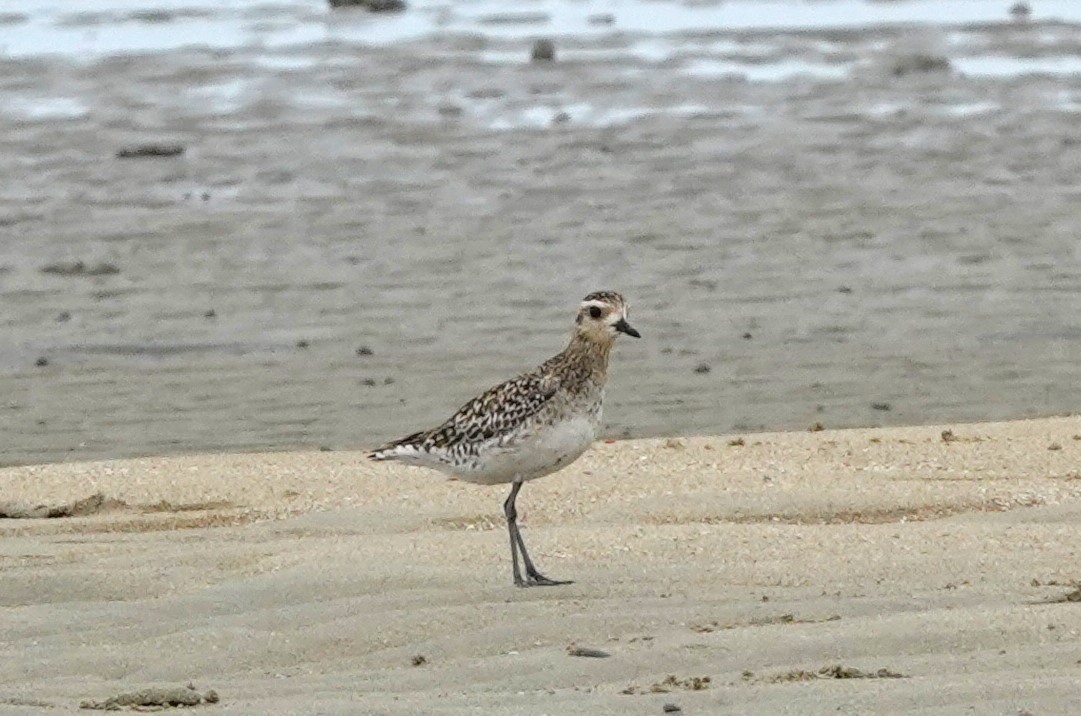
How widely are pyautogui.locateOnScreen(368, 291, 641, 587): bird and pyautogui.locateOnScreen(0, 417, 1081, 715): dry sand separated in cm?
36

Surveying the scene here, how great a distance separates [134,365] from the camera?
1664 centimetres

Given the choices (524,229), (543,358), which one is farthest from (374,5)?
(543,358)

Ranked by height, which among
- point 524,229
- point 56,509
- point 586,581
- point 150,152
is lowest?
point 150,152

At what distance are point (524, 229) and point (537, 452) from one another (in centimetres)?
1140

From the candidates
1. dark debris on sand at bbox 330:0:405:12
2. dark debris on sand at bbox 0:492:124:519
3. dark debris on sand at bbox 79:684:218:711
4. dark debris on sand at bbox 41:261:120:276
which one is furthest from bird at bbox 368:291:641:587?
dark debris on sand at bbox 330:0:405:12

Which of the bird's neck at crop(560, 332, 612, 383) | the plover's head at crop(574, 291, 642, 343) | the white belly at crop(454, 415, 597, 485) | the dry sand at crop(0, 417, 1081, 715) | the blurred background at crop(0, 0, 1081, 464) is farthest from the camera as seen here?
the blurred background at crop(0, 0, 1081, 464)

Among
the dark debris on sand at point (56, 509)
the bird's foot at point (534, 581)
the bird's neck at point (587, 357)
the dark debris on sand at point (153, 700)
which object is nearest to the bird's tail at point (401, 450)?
the bird's neck at point (587, 357)

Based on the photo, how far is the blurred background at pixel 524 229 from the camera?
1558 cm

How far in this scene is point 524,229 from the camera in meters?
20.9

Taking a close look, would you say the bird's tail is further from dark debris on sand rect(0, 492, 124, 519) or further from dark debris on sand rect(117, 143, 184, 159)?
dark debris on sand rect(117, 143, 184, 159)

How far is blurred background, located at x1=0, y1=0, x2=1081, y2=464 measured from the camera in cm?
1558

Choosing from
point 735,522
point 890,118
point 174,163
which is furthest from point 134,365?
point 890,118

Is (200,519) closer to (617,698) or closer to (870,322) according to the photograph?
(617,698)

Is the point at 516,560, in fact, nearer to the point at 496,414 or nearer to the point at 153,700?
the point at 496,414
